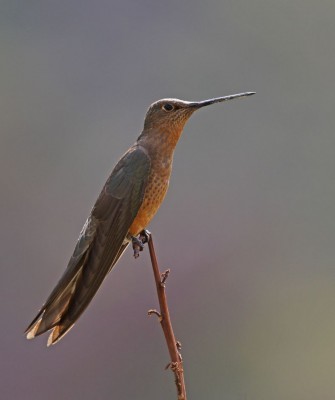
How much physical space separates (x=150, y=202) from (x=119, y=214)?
0.07 meters

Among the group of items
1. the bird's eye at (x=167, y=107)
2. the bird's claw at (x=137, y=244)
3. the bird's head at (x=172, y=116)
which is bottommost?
the bird's claw at (x=137, y=244)

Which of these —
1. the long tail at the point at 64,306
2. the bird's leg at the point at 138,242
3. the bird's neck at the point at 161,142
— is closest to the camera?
the long tail at the point at 64,306

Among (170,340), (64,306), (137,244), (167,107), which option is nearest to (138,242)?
(137,244)

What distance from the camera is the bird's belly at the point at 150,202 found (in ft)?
3.61

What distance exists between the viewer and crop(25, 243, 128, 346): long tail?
2.72 ft

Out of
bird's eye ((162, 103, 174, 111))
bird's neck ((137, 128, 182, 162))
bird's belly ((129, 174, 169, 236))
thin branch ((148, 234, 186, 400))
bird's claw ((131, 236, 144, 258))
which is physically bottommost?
thin branch ((148, 234, 186, 400))

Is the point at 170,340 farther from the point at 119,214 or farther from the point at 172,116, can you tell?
the point at 172,116

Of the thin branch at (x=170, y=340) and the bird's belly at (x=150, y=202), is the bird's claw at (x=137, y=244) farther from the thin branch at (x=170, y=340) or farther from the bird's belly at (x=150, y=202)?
the thin branch at (x=170, y=340)

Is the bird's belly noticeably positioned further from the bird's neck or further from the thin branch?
the thin branch

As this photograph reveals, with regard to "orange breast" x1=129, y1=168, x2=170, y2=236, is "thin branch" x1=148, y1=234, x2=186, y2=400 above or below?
below

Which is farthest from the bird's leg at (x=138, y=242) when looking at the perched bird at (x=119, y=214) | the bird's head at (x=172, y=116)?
the bird's head at (x=172, y=116)

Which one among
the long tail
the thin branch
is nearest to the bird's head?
the long tail

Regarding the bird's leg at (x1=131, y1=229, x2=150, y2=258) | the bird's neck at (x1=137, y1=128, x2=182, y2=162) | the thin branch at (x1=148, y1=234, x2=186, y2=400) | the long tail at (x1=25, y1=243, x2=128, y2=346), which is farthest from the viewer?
the bird's neck at (x1=137, y1=128, x2=182, y2=162)

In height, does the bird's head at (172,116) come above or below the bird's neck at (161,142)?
above
